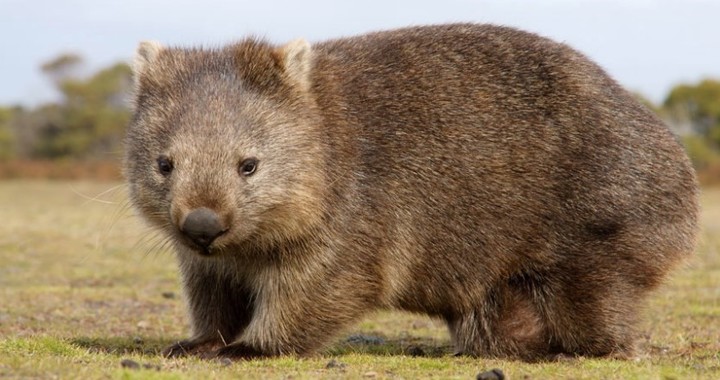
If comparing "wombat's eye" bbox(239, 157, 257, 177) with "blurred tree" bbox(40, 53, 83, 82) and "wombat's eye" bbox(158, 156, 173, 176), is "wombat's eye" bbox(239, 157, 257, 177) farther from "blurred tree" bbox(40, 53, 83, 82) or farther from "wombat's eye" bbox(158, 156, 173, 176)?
"blurred tree" bbox(40, 53, 83, 82)

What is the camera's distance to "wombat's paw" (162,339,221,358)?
704 centimetres

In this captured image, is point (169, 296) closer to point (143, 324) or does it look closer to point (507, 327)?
point (143, 324)

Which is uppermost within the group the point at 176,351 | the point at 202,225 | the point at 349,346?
the point at 202,225

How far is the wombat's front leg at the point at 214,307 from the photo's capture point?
7297 millimetres

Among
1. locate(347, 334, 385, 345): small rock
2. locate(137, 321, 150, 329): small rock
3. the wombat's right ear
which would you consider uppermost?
the wombat's right ear

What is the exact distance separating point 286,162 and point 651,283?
261 cm

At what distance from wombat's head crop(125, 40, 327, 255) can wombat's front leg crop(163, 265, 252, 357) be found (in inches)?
27.0

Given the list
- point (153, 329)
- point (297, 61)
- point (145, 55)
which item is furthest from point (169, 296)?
point (297, 61)

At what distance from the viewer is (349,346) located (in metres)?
8.07

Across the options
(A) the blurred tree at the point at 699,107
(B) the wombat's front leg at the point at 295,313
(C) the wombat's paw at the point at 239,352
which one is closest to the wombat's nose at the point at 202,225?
(B) the wombat's front leg at the point at 295,313

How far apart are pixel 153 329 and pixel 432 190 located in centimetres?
307

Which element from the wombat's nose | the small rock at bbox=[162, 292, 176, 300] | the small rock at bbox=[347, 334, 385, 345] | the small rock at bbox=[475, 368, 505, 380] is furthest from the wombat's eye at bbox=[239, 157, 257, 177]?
the small rock at bbox=[162, 292, 176, 300]

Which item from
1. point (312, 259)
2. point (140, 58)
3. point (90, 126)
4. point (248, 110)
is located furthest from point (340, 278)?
point (90, 126)

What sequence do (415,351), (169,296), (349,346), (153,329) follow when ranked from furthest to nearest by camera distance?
(169,296), (153,329), (349,346), (415,351)
